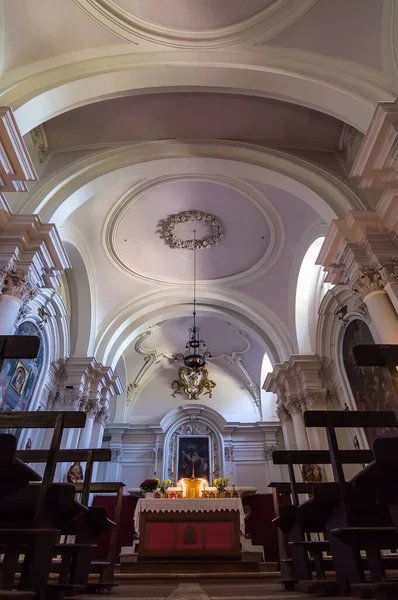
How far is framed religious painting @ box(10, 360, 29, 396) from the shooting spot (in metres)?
7.10

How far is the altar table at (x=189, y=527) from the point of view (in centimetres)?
677

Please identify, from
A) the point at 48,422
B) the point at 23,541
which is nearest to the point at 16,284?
the point at 48,422

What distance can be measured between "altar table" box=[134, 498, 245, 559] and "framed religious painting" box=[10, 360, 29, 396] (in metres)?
3.15

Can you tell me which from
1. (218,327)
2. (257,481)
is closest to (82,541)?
(218,327)

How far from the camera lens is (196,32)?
5.82m

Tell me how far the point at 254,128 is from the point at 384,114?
2960 mm

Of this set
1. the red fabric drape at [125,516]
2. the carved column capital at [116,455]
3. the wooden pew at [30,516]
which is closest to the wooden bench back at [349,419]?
the wooden pew at [30,516]

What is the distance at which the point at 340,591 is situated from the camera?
2443 mm

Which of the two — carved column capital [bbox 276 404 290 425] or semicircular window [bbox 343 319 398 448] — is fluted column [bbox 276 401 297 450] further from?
semicircular window [bbox 343 319 398 448]

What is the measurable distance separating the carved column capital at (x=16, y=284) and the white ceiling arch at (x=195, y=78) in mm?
2040

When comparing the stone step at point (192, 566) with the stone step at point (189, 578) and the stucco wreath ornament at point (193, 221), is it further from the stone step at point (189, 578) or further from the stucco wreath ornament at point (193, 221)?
the stucco wreath ornament at point (193, 221)

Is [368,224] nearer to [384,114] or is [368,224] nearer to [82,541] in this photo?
[384,114]

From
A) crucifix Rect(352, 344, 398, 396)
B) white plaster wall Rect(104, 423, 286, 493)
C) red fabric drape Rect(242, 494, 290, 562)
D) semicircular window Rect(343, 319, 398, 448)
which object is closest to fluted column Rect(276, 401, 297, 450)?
red fabric drape Rect(242, 494, 290, 562)

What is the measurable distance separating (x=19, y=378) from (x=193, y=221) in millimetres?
5069
